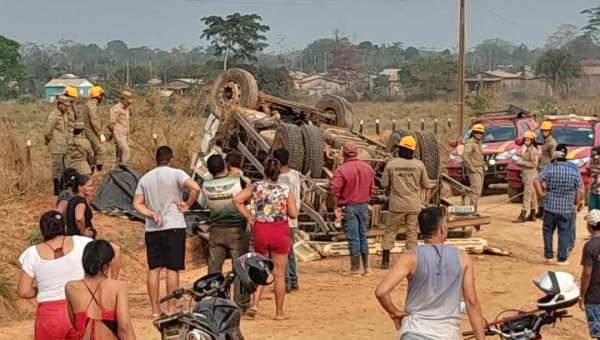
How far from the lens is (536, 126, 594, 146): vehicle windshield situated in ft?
66.3

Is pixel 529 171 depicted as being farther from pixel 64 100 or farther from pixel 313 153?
pixel 64 100

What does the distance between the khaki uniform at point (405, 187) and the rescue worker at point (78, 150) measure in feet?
16.7

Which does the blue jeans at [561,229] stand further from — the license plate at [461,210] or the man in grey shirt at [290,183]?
the man in grey shirt at [290,183]

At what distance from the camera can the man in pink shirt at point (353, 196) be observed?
12.5m

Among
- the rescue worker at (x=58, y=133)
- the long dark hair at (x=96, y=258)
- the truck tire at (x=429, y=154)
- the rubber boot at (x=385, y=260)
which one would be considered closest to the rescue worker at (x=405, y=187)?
the rubber boot at (x=385, y=260)

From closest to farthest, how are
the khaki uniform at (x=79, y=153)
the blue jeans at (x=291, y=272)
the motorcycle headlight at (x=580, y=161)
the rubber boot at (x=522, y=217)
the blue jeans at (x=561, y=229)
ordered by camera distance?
the blue jeans at (x=291, y=272) < the blue jeans at (x=561, y=229) < the khaki uniform at (x=79, y=153) < the rubber boot at (x=522, y=217) < the motorcycle headlight at (x=580, y=161)

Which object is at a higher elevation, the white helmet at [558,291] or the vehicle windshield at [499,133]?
the white helmet at [558,291]

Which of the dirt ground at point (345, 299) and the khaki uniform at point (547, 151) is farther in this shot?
the khaki uniform at point (547, 151)

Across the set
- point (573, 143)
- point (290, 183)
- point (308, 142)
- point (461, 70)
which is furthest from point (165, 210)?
point (461, 70)

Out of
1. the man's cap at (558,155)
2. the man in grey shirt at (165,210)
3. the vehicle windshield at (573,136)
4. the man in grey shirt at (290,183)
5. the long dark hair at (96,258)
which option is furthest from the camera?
the vehicle windshield at (573,136)

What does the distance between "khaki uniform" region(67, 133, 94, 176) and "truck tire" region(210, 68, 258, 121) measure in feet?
7.80

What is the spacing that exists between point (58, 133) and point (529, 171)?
849 cm

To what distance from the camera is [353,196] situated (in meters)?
12.5

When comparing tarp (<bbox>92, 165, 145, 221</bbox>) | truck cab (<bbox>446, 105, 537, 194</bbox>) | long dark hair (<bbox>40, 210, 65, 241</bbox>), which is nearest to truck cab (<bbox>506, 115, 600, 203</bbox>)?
truck cab (<bbox>446, 105, 537, 194</bbox>)
